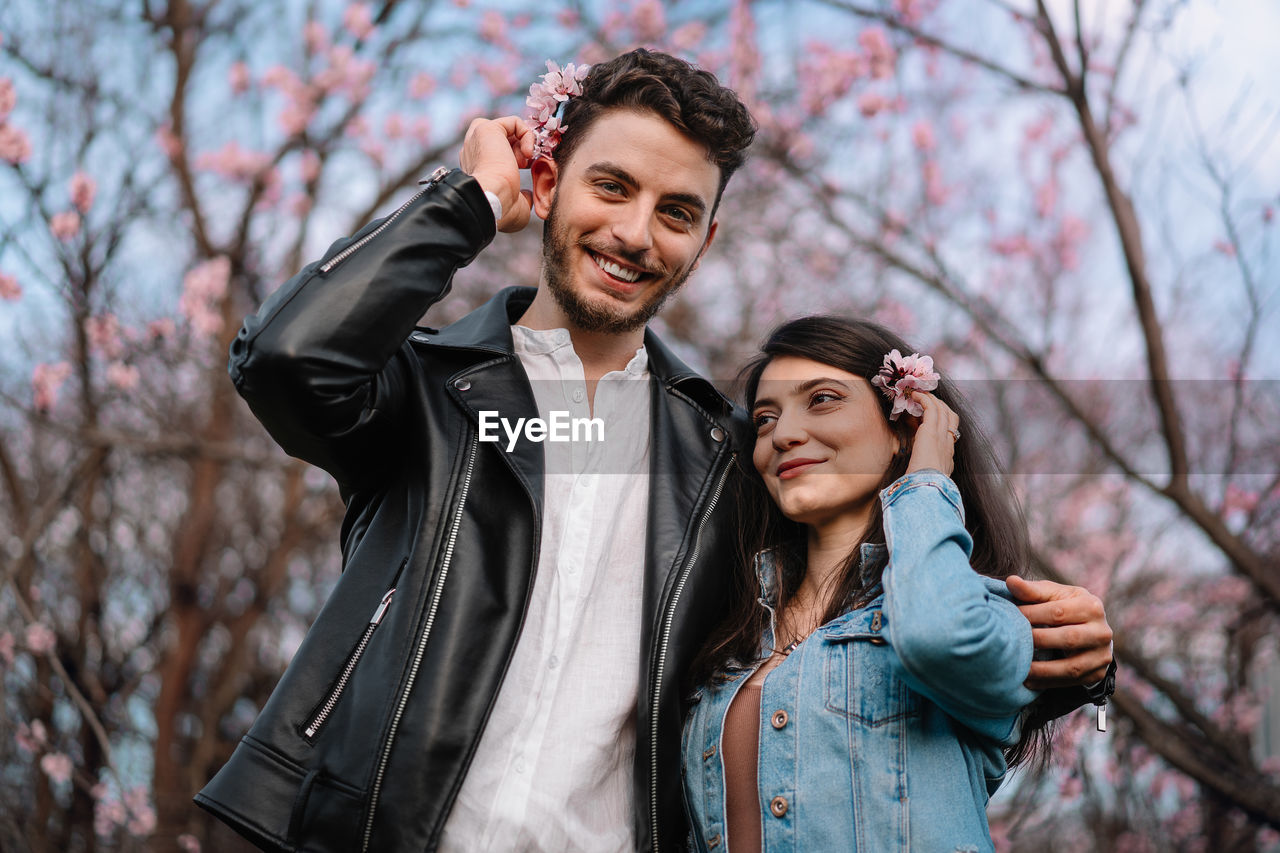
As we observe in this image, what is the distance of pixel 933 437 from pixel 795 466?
0.28 m

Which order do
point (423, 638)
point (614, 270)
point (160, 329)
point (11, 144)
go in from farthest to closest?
point (160, 329)
point (11, 144)
point (614, 270)
point (423, 638)

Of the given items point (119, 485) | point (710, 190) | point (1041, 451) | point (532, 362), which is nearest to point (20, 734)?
point (119, 485)

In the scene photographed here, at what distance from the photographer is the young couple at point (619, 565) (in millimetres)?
1739

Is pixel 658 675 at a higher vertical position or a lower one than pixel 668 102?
lower

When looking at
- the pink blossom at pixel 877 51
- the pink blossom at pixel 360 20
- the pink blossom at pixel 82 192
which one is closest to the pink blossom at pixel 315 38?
the pink blossom at pixel 360 20

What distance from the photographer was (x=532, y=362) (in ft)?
7.56

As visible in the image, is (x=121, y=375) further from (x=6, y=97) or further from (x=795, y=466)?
(x=795, y=466)

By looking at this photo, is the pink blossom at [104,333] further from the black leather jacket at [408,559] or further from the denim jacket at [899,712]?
the denim jacket at [899,712]

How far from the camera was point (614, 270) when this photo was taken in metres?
2.19

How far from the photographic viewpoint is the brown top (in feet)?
6.18

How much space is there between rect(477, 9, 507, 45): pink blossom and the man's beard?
14.0 feet

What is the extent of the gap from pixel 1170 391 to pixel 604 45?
365cm

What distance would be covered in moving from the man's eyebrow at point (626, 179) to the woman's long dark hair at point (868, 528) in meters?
0.35

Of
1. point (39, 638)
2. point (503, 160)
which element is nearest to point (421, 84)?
point (39, 638)
